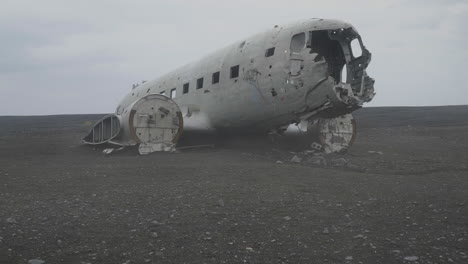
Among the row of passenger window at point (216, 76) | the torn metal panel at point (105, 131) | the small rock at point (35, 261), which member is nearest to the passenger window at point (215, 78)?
the row of passenger window at point (216, 76)

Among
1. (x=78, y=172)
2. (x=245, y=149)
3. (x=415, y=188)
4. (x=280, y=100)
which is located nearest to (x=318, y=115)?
(x=280, y=100)

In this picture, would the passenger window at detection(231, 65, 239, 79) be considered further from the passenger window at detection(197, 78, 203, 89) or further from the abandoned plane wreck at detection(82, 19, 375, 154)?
the passenger window at detection(197, 78, 203, 89)

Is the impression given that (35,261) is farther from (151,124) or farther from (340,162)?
(151,124)

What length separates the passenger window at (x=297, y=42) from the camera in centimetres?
1128

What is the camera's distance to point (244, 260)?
3.73m

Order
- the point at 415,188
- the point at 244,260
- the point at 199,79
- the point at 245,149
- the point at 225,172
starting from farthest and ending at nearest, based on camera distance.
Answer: the point at 199,79 → the point at 245,149 → the point at 225,172 → the point at 415,188 → the point at 244,260

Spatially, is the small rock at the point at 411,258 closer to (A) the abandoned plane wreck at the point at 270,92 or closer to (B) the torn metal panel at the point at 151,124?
(A) the abandoned plane wreck at the point at 270,92

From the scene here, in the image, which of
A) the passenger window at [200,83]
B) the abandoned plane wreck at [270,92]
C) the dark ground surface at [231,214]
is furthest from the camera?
the passenger window at [200,83]

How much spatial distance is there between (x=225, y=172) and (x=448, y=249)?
5296mm

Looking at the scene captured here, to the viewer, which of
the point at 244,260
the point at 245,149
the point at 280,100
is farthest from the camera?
the point at 245,149

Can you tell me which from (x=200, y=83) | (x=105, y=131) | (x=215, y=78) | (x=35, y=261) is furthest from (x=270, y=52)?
(x=35, y=261)

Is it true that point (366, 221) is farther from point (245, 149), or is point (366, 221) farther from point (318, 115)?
Result: point (245, 149)

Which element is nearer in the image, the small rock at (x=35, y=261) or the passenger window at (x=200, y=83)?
the small rock at (x=35, y=261)

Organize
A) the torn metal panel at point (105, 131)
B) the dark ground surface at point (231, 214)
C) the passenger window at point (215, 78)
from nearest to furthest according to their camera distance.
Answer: the dark ground surface at point (231, 214), the passenger window at point (215, 78), the torn metal panel at point (105, 131)
